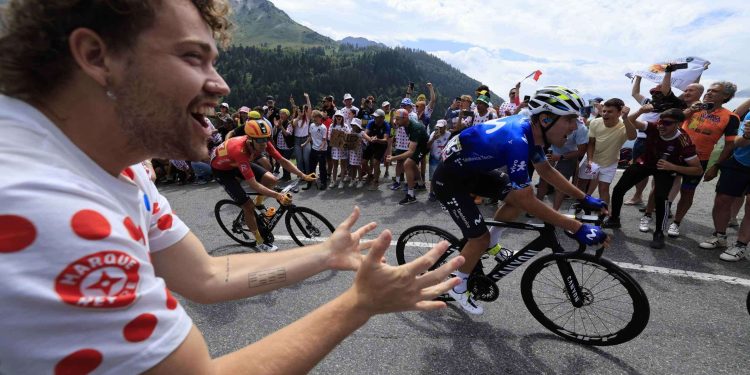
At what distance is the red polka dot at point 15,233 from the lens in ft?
2.14

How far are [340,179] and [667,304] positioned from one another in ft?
24.4

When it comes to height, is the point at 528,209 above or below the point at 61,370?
below

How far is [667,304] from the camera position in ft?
12.1

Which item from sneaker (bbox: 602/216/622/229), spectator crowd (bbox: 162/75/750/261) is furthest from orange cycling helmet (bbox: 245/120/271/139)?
sneaker (bbox: 602/216/622/229)

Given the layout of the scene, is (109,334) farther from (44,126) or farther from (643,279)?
(643,279)

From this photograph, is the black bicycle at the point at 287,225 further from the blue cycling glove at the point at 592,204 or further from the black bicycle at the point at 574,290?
the blue cycling glove at the point at 592,204

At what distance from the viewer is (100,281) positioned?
2.43 ft

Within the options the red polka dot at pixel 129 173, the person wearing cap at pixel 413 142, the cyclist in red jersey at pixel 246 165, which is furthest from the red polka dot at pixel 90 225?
the person wearing cap at pixel 413 142

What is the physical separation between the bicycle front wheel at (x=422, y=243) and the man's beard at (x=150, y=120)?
315cm

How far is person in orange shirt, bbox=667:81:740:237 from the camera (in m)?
5.29

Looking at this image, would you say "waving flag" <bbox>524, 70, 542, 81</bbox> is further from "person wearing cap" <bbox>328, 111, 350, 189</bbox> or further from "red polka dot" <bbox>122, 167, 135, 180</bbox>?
"red polka dot" <bbox>122, 167, 135, 180</bbox>

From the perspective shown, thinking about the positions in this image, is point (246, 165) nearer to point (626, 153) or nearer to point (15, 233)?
point (15, 233)

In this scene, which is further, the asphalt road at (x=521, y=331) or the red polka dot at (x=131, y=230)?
the asphalt road at (x=521, y=331)

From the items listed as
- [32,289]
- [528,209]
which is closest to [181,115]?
[32,289]
